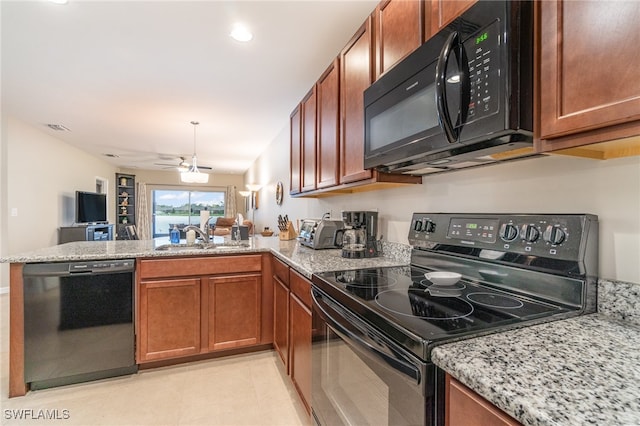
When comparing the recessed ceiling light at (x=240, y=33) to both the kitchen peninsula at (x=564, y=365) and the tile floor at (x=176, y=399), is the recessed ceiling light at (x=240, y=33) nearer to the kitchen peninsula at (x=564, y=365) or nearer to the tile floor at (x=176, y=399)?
the kitchen peninsula at (x=564, y=365)

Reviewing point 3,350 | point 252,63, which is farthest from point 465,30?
point 3,350

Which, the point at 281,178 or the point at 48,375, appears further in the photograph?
the point at 281,178

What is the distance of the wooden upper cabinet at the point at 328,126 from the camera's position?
6.56 feet

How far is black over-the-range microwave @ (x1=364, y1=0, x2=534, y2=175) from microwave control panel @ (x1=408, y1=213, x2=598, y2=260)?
0.81ft

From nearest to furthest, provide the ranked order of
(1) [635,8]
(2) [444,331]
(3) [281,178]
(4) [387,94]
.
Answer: (1) [635,8] < (2) [444,331] < (4) [387,94] < (3) [281,178]

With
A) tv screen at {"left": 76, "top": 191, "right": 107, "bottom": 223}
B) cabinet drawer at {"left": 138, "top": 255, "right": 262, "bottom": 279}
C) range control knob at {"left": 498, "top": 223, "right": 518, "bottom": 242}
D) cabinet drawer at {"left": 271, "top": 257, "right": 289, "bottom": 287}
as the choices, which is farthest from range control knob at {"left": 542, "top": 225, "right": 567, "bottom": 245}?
tv screen at {"left": 76, "top": 191, "right": 107, "bottom": 223}

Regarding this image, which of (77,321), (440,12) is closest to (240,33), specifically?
(440,12)

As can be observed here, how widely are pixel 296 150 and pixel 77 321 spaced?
2.15m

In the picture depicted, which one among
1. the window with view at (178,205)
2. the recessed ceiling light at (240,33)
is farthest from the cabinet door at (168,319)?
the window with view at (178,205)

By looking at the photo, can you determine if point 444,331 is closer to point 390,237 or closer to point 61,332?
point 390,237

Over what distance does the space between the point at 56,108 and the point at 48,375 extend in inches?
129

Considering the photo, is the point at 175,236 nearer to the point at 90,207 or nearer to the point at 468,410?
the point at 468,410

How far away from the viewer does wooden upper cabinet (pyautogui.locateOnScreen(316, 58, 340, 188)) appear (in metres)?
2.00

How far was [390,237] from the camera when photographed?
6.58 ft
